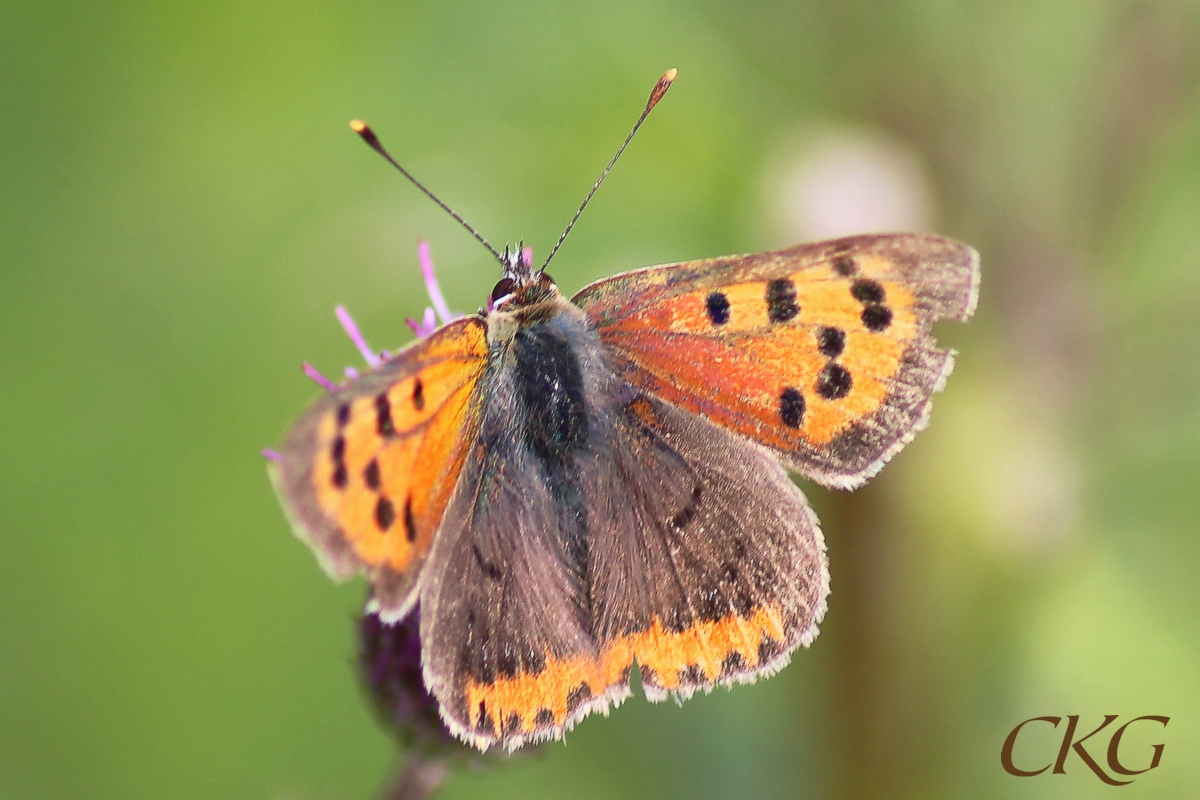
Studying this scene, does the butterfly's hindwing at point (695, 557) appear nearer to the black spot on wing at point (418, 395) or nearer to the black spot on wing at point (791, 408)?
the black spot on wing at point (791, 408)

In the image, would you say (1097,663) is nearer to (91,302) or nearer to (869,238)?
(869,238)

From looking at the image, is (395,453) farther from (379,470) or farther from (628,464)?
(628,464)

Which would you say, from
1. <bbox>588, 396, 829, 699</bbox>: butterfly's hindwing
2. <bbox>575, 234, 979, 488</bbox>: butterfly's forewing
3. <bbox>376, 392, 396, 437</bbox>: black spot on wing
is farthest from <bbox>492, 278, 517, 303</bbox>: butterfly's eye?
<bbox>376, 392, 396, 437</bbox>: black spot on wing

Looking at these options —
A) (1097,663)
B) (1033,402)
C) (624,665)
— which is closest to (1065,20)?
(1033,402)

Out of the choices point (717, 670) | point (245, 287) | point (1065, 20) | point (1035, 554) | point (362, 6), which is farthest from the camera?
point (362, 6)

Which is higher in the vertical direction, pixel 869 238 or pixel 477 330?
pixel 869 238

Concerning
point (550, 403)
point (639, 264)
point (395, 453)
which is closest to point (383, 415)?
point (395, 453)
